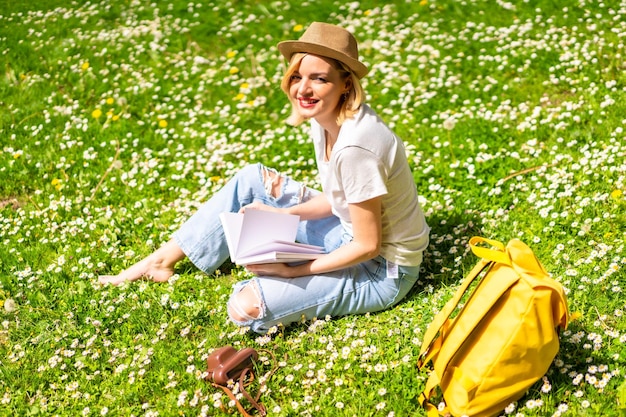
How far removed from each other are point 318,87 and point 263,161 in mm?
2517

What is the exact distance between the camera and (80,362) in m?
4.22

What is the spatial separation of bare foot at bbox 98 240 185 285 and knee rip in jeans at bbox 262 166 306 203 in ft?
2.41

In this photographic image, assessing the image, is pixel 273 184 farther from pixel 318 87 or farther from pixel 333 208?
pixel 318 87

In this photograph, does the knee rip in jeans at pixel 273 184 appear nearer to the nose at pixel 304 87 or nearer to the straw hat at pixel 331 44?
the nose at pixel 304 87

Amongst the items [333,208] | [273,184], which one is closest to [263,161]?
[273,184]

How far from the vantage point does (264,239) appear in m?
4.18

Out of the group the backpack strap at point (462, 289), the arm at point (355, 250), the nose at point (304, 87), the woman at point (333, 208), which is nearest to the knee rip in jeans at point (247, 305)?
the woman at point (333, 208)

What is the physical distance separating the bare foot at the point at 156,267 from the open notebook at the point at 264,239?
717mm

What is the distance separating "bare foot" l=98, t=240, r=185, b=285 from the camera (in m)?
4.88

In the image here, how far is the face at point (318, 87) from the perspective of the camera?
3.85 metres

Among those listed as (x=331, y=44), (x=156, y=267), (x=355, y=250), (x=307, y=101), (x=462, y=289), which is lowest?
(x=156, y=267)

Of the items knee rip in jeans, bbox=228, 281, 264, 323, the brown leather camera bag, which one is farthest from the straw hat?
the brown leather camera bag

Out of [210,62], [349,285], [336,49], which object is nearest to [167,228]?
[349,285]

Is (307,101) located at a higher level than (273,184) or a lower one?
higher
